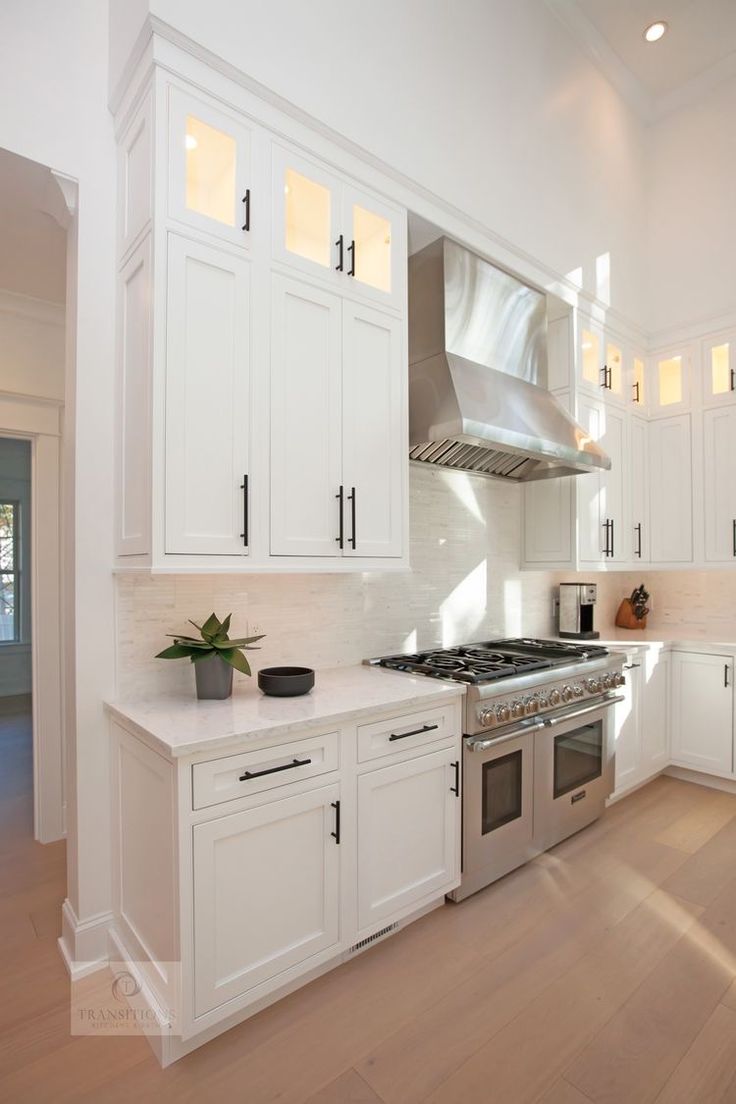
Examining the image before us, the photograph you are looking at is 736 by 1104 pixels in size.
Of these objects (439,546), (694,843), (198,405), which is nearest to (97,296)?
(198,405)

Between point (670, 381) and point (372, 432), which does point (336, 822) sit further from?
point (670, 381)

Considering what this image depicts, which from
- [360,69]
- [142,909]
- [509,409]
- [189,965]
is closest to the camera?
[189,965]

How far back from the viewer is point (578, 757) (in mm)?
2934

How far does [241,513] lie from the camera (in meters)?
1.94

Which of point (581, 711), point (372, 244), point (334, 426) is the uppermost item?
point (372, 244)

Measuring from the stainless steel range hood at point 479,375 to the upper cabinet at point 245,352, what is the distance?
30 cm

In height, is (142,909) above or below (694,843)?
above

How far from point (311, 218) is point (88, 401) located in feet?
3.66

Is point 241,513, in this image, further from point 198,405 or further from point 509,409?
point 509,409

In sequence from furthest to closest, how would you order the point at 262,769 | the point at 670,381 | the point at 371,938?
the point at 670,381 → the point at 371,938 → the point at 262,769

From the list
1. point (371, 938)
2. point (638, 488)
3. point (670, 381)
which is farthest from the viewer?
point (670, 381)

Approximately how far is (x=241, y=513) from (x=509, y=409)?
1.47 m

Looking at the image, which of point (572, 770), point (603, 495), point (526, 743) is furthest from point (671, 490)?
point (526, 743)

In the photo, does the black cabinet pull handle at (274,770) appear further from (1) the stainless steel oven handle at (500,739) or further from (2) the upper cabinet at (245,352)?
(1) the stainless steel oven handle at (500,739)
